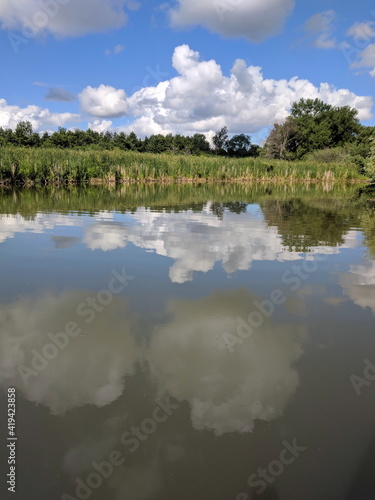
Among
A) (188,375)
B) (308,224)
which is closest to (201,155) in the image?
(308,224)

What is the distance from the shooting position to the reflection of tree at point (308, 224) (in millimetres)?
8938

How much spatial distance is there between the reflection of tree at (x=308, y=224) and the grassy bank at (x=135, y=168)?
18.2 meters

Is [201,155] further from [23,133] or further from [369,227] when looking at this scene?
[369,227]

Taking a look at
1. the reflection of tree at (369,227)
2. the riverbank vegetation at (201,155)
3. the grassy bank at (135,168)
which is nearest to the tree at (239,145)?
the riverbank vegetation at (201,155)

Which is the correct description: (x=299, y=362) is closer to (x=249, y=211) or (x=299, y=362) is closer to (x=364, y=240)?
(x=364, y=240)

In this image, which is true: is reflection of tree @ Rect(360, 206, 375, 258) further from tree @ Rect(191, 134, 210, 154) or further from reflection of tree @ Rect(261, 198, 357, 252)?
tree @ Rect(191, 134, 210, 154)

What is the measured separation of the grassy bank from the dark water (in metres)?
20.9

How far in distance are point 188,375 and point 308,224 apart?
957 cm

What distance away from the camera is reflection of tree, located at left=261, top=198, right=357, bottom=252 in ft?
29.3

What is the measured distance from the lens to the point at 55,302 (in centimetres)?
479

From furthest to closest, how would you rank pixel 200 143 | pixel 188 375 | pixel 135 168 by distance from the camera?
pixel 200 143 → pixel 135 168 → pixel 188 375

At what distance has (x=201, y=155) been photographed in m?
59.2

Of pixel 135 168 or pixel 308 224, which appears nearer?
pixel 308 224

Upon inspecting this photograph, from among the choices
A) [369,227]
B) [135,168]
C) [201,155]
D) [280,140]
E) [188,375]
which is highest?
[280,140]
